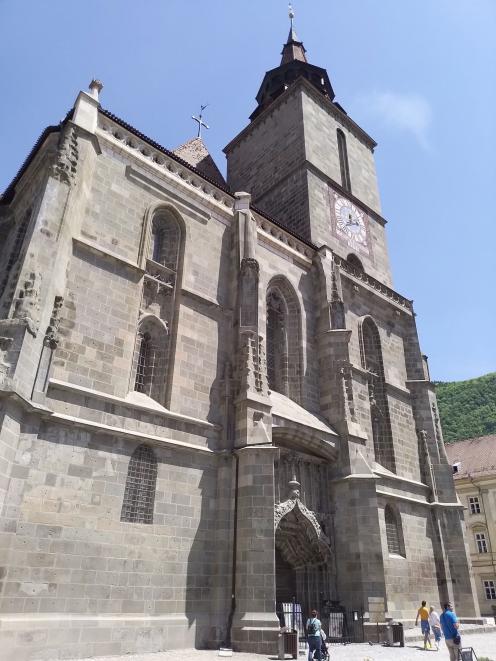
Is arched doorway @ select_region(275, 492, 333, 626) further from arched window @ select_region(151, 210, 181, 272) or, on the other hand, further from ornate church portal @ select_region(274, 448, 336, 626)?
arched window @ select_region(151, 210, 181, 272)

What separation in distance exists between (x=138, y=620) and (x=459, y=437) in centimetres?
5462

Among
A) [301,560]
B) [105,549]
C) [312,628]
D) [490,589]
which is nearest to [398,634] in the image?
[301,560]

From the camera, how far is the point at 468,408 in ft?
210

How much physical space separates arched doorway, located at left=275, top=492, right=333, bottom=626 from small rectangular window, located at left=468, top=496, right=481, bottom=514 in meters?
24.1

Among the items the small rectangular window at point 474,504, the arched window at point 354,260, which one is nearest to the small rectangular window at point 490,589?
the small rectangular window at point 474,504

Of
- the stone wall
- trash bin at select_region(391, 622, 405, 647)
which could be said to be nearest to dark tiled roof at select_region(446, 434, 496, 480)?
trash bin at select_region(391, 622, 405, 647)

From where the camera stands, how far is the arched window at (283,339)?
56.4 feet

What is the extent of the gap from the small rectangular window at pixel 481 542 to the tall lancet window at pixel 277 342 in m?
Result: 25.1

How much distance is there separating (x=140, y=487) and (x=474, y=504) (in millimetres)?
30189

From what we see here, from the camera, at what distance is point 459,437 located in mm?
58031

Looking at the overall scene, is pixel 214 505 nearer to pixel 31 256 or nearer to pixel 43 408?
pixel 43 408

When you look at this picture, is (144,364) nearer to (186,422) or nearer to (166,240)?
(186,422)

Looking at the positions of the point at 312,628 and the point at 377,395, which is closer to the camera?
the point at 312,628

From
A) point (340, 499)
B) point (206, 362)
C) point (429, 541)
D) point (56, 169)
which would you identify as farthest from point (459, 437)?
point (56, 169)
